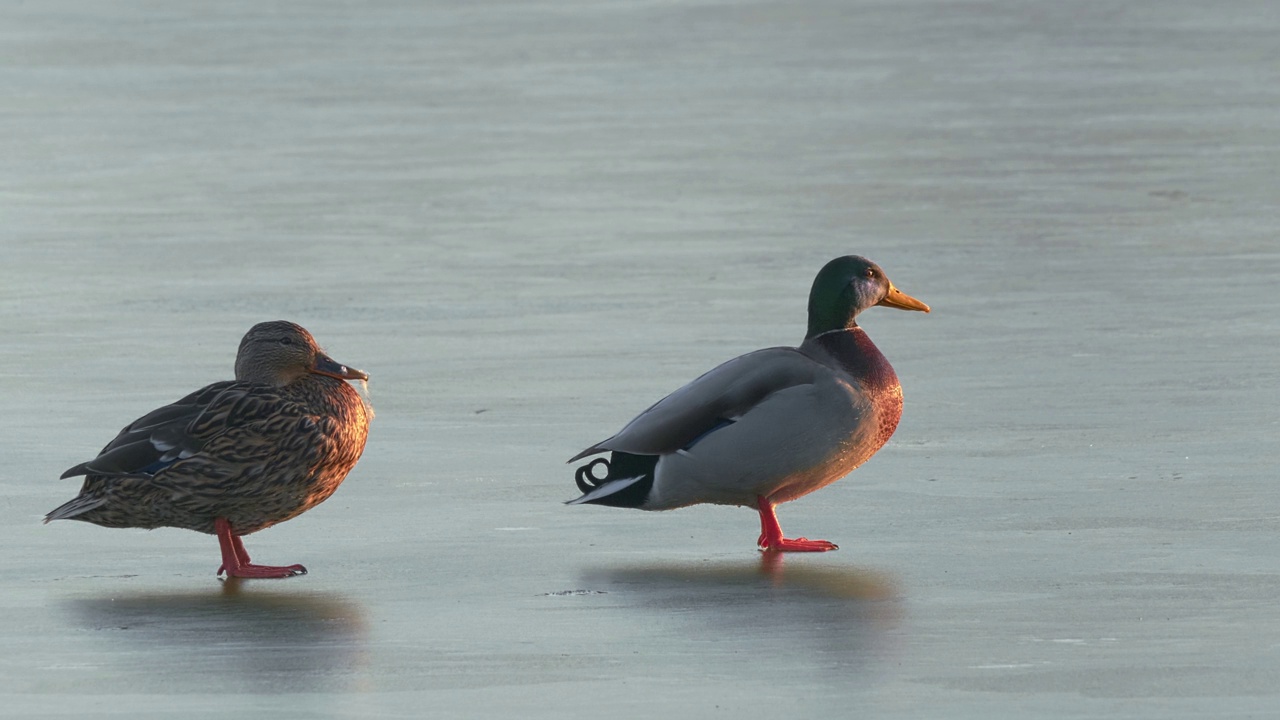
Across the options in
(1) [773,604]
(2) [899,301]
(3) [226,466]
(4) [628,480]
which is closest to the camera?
(1) [773,604]

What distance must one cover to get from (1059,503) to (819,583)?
1.15 metres

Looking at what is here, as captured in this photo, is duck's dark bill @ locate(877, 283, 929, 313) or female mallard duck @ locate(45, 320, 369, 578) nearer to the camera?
female mallard duck @ locate(45, 320, 369, 578)

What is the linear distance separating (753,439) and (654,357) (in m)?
2.91

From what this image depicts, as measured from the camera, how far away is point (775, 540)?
6828 mm

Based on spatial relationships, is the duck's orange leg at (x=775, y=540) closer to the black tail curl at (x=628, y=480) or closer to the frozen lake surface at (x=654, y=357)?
the frozen lake surface at (x=654, y=357)

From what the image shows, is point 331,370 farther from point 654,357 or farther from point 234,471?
point 654,357

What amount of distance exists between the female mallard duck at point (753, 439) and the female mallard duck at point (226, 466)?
729 mm

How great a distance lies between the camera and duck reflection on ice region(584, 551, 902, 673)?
561 centimetres

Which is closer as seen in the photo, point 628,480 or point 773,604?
point 773,604

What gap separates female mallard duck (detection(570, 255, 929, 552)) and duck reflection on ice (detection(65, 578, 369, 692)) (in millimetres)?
1013

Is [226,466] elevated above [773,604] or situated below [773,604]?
above

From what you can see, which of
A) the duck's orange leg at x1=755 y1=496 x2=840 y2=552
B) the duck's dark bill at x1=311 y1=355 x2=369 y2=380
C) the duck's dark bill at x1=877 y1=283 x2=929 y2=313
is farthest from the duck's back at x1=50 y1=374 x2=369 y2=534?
the duck's dark bill at x1=877 y1=283 x2=929 y2=313

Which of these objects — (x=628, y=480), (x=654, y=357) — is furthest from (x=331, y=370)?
(x=654, y=357)

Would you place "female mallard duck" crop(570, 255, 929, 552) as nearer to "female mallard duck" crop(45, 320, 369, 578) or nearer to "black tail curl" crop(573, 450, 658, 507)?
"black tail curl" crop(573, 450, 658, 507)
